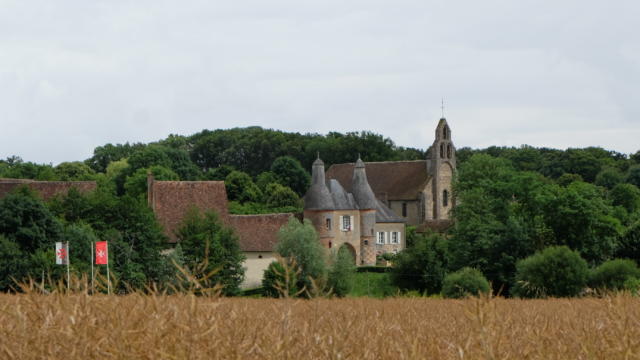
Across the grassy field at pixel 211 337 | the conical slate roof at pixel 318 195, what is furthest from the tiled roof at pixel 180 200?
the grassy field at pixel 211 337

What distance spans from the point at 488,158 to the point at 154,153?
4305 cm

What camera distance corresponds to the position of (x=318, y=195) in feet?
251

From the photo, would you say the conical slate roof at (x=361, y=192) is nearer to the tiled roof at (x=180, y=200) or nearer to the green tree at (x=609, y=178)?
the tiled roof at (x=180, y=200)

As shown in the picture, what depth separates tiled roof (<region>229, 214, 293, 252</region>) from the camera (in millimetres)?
65438

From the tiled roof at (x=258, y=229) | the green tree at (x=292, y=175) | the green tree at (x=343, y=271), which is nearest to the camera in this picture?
the green tree at (x=343, y=271)

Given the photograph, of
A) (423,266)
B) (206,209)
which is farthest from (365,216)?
(423,266)

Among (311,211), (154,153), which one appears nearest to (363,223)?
(311,211)

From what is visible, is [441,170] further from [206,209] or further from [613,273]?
[613,273]

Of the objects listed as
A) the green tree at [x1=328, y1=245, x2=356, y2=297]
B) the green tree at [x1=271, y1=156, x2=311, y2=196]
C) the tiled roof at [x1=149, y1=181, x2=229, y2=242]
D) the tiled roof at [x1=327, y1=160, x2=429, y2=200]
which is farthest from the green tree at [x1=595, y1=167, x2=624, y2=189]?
the green tree at [x1=328, y1=245, x2=356, y2=297]

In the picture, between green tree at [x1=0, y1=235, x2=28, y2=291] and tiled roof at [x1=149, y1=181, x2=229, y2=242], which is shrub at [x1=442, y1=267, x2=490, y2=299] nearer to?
green tree at [x1=0, y1=235, x2=28, y2=291]

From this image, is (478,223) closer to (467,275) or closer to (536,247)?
(536,247)

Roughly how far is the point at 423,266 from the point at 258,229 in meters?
13.8

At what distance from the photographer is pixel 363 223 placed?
7925 cm

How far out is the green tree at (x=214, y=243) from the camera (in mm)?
51406
